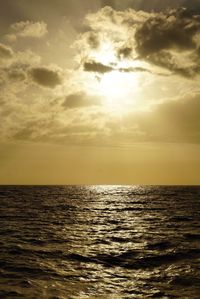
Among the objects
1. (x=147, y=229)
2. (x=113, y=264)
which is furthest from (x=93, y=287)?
(x=147, y=229)

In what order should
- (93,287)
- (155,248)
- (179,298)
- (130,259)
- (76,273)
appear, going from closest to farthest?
1. (179,298)
2. (93,287)
3. (76,273)
4. (130,259)
5. (155,248)

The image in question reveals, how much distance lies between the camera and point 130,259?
22.0 metres

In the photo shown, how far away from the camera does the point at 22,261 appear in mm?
20734

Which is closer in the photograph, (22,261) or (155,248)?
(22,261)

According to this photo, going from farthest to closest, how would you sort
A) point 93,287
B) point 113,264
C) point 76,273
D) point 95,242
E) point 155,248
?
point 95,242
point 155,248
point 113,264
point 76,273
point 93,287

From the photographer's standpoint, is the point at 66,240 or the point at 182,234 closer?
the point at 66,240

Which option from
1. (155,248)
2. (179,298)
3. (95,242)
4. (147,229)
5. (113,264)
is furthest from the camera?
(147,229)

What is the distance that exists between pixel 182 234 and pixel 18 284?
64.5 feet

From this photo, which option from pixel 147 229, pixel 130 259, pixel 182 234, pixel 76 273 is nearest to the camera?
pixel 76 273

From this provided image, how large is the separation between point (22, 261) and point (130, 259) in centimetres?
634

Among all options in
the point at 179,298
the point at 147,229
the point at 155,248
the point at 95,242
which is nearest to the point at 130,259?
the point at 155,248

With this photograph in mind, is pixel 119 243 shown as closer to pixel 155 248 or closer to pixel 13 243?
pixel 155 248

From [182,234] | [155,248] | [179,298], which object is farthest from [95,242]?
[179,298]

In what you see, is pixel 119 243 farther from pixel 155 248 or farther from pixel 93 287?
pixel 93 287
